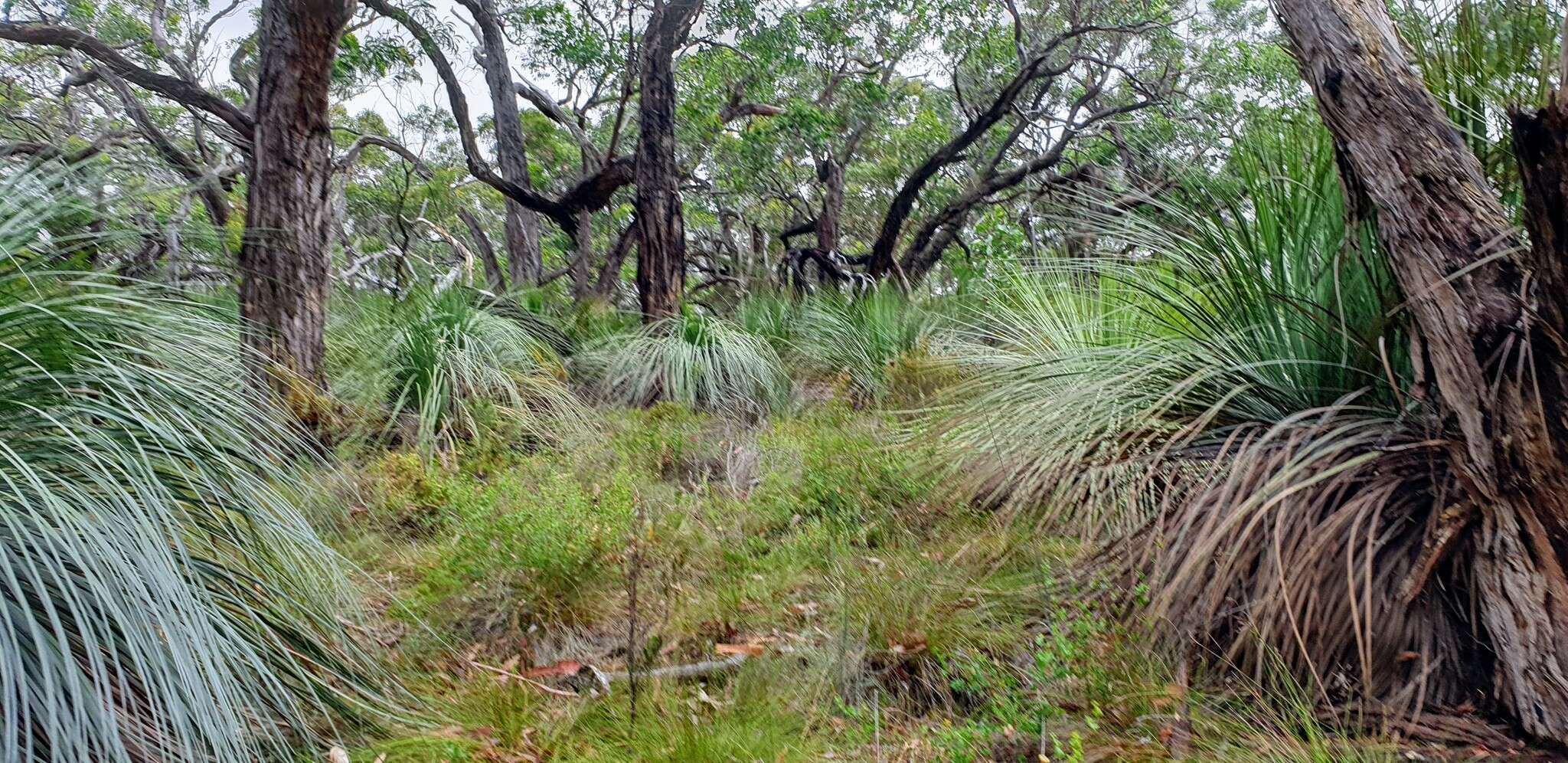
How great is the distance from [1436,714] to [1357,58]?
172cm

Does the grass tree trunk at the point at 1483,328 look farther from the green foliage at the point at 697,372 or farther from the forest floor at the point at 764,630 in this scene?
the green foliage at the point at 697,372

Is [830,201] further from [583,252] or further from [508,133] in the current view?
[508,133]

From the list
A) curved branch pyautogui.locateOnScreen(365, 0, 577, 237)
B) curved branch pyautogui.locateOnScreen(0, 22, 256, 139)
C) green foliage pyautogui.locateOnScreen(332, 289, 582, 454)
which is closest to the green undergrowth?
green foliage pyautogui.locateOnScreen(332, 289, 582, 454)

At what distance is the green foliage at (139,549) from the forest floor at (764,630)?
0.38m

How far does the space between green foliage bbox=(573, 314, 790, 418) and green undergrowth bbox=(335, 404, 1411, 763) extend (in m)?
1.77

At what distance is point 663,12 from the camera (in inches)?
367

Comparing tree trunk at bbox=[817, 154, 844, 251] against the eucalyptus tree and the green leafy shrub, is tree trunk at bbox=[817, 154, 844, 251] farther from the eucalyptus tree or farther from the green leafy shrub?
the eucalyptus tree

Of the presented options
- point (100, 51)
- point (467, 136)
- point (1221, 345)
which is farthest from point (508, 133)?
point (1221, 345)

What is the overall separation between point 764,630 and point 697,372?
4.15m

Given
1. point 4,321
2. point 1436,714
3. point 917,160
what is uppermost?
point 917,160

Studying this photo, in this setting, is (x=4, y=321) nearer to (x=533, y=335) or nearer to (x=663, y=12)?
(x=533, y=335)

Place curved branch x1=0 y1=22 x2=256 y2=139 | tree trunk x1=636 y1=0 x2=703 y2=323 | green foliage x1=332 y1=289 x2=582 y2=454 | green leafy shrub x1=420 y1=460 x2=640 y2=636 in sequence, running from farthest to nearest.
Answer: tree trunk x1=636 y1=0 x2=703 y2=323 < curved branch x1=0 y1=22 x2=256 y2=139 < green foliage x1=332 y1=289 x2=582 y2=454 < green leafy shrub x1=420 y1=460 x2=640 y2=636

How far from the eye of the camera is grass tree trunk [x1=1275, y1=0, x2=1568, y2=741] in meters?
2.14

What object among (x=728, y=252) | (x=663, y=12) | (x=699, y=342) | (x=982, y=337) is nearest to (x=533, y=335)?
(x=699, y=342)
